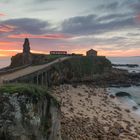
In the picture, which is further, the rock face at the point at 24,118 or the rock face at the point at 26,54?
the rock face at the point at 26,54

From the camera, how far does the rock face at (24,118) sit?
65.3ft

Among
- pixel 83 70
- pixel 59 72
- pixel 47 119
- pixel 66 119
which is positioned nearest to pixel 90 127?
pixel 66 119

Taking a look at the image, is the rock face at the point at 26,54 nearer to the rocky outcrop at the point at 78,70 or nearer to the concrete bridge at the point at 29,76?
the rocky outcrop at the point at 78,70

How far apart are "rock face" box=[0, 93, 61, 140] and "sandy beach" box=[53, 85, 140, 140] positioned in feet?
16.9

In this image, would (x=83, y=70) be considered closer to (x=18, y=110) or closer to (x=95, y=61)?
(x=95, y=61)

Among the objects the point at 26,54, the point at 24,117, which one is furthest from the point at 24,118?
the point at 26,54

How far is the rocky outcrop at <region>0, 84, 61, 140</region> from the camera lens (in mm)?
19906

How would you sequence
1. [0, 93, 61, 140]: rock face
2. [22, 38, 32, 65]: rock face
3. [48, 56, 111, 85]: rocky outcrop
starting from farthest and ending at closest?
1. [22, 38, 32, 65]: rock face
2. [48, 56, 111, 85]: rocky outcrop
3. [0, 93, 61, 140]: rock face

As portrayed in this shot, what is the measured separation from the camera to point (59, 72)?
66.2 metres

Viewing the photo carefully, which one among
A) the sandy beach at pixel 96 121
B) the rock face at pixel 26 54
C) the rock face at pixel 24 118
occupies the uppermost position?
the rock face at pixel 26 54

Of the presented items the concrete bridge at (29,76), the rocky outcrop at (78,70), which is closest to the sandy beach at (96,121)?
the concrete bridge at (29,76)

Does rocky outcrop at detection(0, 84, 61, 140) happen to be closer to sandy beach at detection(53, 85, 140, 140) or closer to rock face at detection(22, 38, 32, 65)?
sandy beach at detection(53, 85, 140, 140)

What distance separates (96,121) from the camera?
3669 cm

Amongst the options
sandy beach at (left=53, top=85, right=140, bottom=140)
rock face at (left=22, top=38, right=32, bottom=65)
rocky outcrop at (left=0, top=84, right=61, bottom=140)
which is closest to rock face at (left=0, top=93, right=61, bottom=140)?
rocky outcrop at (left=0, top=84, right=61, bottom=140)
